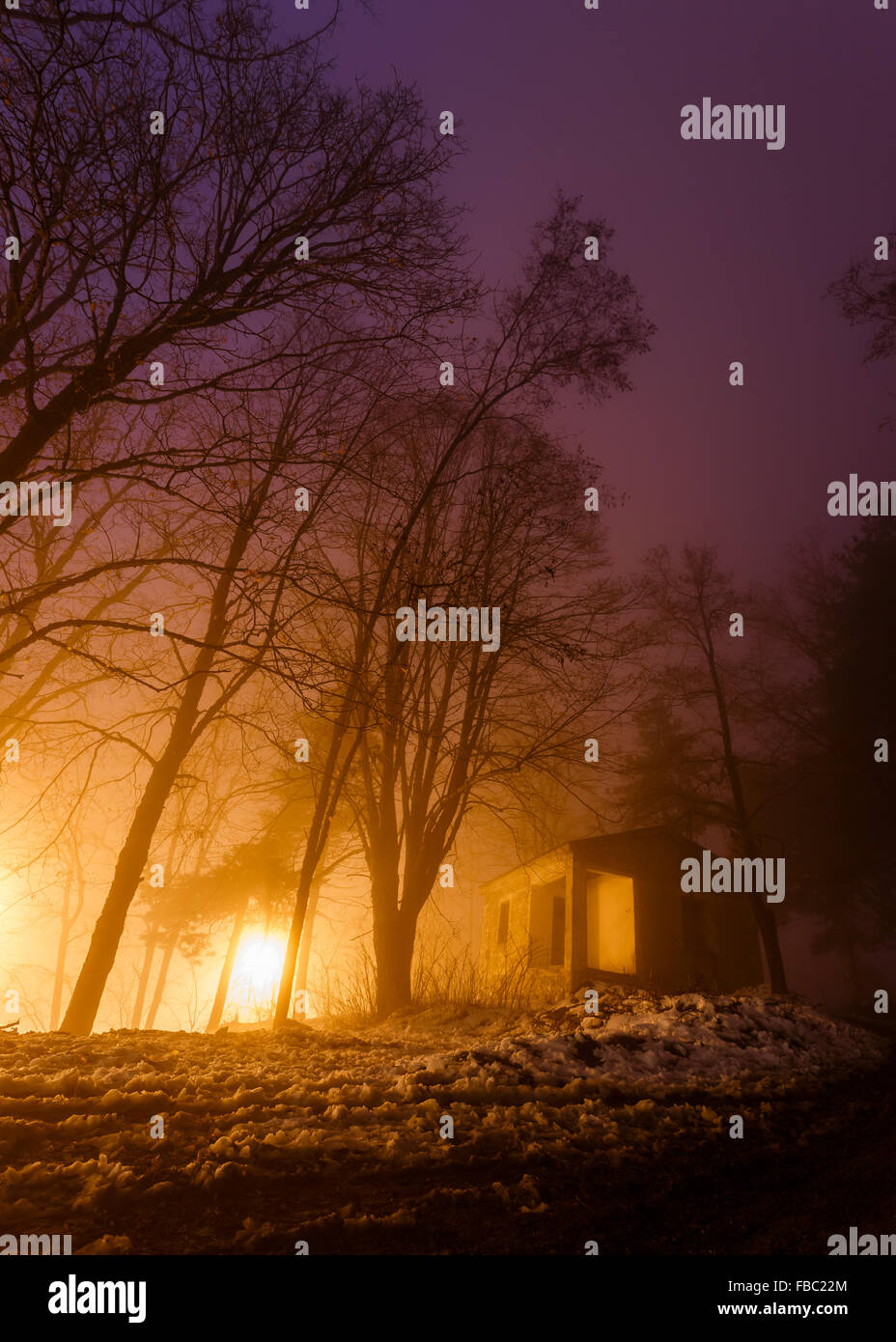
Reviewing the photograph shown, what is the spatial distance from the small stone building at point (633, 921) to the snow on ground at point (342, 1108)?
15.2 metres

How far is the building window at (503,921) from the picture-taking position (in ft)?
84.2

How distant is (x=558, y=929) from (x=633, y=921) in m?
3.03

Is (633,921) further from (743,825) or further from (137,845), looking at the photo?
(137,845)

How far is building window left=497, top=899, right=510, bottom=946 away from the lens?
25670 mm

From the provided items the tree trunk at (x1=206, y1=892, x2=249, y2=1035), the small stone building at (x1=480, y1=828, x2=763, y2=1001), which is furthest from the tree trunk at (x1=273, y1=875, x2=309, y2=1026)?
the tree trunk at (x1=206, y1=892, x2=249, y2=1035)

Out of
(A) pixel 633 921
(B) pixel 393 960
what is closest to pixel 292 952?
(B) pixel 393 960

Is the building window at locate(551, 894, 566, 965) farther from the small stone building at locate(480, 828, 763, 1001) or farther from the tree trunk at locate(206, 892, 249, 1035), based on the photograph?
the tree trunk at locate(206, 892, 249, 1035)

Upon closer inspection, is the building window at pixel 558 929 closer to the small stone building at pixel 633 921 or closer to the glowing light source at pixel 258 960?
the small stone building at pixel 633 921

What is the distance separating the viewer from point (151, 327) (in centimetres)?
489

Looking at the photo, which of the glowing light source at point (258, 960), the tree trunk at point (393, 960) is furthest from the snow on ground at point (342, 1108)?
the glowing light source at point (258, 960)

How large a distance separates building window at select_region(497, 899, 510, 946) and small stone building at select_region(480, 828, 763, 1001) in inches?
7.4
